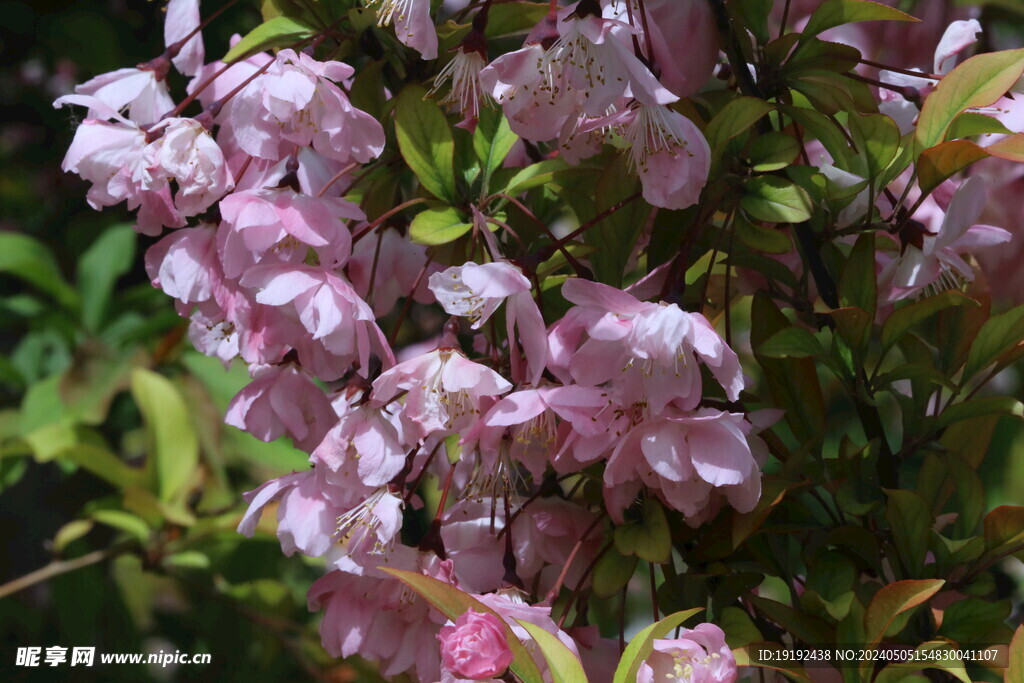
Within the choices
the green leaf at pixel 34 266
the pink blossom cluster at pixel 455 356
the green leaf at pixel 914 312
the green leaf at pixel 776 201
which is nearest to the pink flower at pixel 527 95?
the pink blossom cluster at pixel 455 356

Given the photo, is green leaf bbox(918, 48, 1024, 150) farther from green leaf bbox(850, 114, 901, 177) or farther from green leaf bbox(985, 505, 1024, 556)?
green leaf bbox(985, 505, 1024, 556)

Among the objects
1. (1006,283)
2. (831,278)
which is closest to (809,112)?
(831,278)

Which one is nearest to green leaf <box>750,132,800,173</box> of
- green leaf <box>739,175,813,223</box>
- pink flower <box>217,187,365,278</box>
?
green leaf <box>739,175,813,223</box>

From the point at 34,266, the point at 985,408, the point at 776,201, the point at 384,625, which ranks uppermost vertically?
the point at 776,201

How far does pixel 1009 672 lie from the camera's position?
43cm

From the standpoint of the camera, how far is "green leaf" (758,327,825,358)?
484 mm

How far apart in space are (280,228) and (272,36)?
0.46 feet

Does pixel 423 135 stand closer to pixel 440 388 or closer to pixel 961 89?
pixel 440 388

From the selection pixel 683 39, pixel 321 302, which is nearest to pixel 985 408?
pixel 683 39

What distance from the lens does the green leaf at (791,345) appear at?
484 millimetres

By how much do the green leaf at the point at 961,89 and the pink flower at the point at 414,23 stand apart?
10.1 inches

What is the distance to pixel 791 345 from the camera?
0.48 m

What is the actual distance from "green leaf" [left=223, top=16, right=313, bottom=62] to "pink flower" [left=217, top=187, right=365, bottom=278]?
0.10m

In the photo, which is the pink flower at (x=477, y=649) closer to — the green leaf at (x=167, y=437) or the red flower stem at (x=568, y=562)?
the red flower stem at (x=568, y=562)
